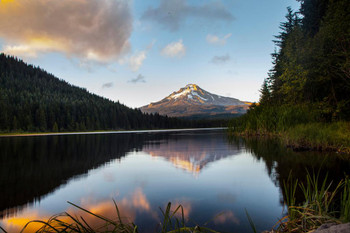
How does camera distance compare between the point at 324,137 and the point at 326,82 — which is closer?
the point at 324,137

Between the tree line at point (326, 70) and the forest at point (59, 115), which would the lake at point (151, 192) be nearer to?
the tree line at point (326, 70)

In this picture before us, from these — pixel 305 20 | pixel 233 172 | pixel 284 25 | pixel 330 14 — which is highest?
pixel 284 25

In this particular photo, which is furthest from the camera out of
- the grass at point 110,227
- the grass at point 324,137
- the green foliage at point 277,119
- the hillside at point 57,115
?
the hillside at point 57,115

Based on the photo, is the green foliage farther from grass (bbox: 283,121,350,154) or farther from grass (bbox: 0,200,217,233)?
grass (bbox: 0,200,217,233)

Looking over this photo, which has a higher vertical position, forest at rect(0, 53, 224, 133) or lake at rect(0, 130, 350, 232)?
forest at rect(0, 53, 224, 133)

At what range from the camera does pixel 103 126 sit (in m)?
112

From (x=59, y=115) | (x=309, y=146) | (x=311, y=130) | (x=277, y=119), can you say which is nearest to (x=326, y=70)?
(x=311, y=130)

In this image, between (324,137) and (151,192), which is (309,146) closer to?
(324,137)

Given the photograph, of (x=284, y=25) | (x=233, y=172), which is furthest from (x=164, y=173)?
(x=284, y=25)

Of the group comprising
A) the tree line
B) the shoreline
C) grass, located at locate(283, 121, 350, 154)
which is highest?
the tree line

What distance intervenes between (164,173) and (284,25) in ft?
174

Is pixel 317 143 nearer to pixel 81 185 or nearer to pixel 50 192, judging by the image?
pixel 81 185

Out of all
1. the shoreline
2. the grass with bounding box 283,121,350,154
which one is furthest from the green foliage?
the shoreline

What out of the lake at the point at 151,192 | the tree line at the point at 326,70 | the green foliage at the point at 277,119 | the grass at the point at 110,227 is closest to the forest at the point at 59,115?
the green foliage at the point at 277,119
